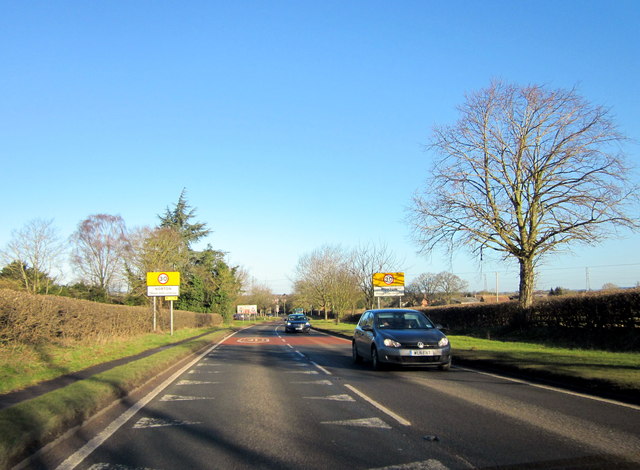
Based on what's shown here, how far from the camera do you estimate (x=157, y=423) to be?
285 inches

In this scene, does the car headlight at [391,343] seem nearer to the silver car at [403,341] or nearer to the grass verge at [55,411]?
the silver car at [403,341]

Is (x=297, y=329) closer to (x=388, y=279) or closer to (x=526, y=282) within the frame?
(x=388, y=279)

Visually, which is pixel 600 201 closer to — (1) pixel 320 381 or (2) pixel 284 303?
(1) pixel 320 381

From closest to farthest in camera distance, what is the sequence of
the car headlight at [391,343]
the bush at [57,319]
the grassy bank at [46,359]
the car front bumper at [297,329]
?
the grassy bank at [46,359], the car headlight at [391,343], the bush at [57,319], the car front bumper at [297,329]

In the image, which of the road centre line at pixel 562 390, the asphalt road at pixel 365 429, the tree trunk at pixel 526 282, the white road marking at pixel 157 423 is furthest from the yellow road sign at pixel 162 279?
the white road marking at pixel 157 423

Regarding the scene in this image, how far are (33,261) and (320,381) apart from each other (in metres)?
35.8

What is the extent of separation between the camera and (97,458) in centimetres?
551

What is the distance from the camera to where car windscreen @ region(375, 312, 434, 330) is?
1370cm

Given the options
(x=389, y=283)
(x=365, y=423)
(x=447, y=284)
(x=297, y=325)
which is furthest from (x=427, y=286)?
(x=365, y=423)

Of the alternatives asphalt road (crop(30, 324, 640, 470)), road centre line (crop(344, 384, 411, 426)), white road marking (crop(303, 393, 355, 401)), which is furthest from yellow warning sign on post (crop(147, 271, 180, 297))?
white road marking (crop(303, 393, 355, 401))

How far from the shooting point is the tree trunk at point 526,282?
1098 inches

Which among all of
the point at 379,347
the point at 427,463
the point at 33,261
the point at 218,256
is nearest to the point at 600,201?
the point at 379,347

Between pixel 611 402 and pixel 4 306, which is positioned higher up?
pixel 4 306

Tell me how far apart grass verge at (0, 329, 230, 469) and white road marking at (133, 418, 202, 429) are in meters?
0.85
